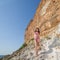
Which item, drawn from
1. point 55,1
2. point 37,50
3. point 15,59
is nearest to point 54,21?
point 55,1

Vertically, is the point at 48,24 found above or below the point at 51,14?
below

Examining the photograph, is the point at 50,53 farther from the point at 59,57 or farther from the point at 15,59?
the point at 15,59

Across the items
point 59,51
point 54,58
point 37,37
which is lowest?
point 54,58

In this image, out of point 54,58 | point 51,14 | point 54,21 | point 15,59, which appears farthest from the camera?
point 51,14

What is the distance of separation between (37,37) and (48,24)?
38.4ft

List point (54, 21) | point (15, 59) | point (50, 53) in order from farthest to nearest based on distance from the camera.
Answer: point (54, 21)
point (15, 59)
point (50, 53)

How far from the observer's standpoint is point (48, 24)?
28578mm

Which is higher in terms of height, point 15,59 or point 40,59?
point 15,59

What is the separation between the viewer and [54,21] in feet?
89.3

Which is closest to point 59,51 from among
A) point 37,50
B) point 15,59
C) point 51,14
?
point 37,50

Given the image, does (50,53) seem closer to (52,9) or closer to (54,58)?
(54,58)

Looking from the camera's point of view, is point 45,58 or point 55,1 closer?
point 45,58

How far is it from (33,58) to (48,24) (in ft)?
40.7

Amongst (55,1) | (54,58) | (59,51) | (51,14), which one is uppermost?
(55,1)
